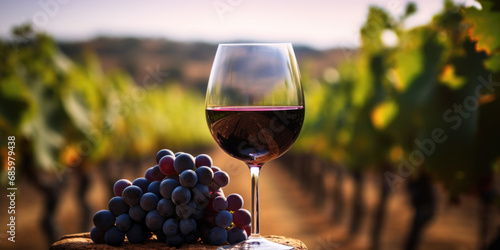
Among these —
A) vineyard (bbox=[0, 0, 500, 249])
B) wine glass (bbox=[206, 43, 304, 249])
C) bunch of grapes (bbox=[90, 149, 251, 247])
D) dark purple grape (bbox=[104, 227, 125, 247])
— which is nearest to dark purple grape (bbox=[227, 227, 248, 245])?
bunch of grapes (bbox=[90, 149, 251, 247])

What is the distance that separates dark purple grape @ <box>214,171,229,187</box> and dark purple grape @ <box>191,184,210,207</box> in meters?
0.04

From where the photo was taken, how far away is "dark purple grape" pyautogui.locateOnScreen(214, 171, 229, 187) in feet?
4.95

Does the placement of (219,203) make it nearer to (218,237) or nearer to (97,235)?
(218,237)

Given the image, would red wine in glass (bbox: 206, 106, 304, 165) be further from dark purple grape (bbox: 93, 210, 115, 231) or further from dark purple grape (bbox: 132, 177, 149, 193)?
dark purple grape (bbox: 93, 210, 115, 231)

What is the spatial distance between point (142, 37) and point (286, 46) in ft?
309

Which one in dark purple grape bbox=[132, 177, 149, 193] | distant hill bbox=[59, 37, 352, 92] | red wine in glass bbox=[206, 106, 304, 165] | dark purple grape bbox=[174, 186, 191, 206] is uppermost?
distant hill bbox=[59, 37, 352, 92]

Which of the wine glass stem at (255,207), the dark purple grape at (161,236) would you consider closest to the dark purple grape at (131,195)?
the dark purple grape at (161,236)

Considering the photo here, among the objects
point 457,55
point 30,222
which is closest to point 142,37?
point 30,222

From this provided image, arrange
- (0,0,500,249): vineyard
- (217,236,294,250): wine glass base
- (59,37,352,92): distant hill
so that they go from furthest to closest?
(59,37,352,92): distant hill → (0,0,500,249): vineyard → (217,236,294,250): wine glass base

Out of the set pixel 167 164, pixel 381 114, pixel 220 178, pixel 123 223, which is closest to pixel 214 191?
pixel 220 178

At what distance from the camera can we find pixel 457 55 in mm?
4371

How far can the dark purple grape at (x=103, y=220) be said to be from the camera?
Result: 4.88 feet

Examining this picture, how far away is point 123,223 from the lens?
4.88ft

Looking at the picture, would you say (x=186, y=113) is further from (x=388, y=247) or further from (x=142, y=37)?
(x=142, y=37)
